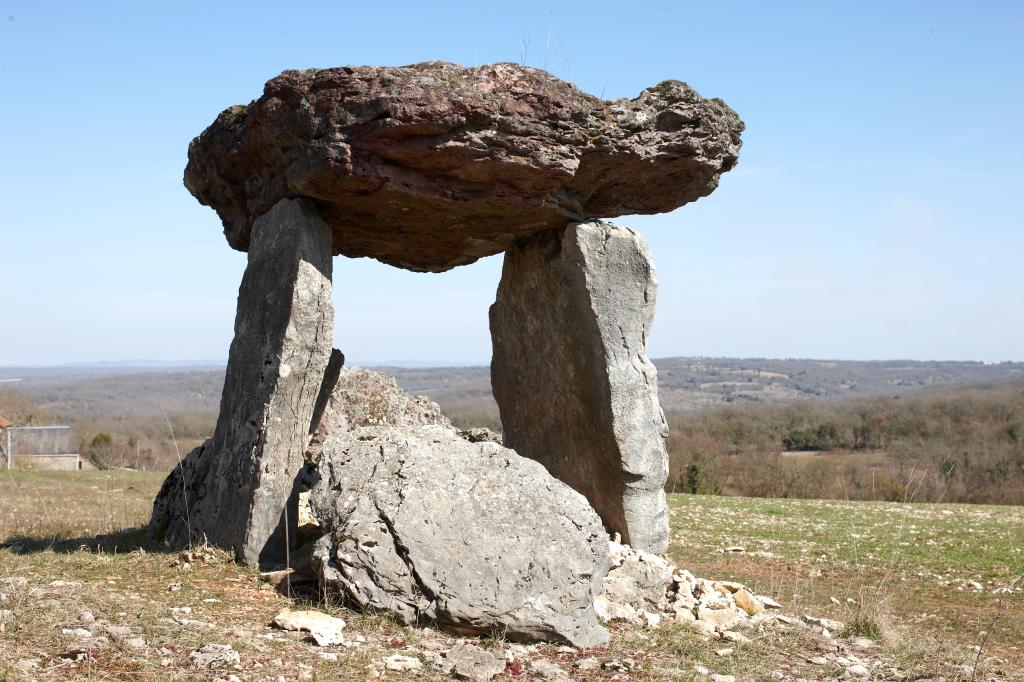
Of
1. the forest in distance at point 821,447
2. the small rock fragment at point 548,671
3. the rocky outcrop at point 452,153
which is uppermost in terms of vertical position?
the rocky outcrop at point 452,153

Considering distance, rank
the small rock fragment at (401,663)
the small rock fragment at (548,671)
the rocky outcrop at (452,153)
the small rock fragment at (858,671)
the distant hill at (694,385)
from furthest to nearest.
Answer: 1. the distant hill at (694,385)
2. the rocky outcrop at (452,153)
3. the small rock fragment at (858,671)
4. the small rock fragment at (548,671)
5. the small rock fragment at (401,663)

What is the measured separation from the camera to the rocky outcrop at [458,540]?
7.06m

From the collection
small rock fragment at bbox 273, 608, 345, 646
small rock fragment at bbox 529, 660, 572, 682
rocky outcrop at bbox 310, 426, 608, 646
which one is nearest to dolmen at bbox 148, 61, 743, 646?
rocky outcrop at bbox 310, 426, 608, 646

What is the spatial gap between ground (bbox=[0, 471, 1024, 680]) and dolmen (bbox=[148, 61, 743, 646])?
1.57 ft

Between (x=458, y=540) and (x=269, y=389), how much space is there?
2741 millimetres

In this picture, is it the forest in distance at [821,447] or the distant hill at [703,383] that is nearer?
the forest in distance at [821,447]

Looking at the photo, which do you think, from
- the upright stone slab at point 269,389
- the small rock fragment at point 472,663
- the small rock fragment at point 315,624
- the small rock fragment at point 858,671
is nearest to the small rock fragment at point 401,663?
the small rock fragment at point 472,663

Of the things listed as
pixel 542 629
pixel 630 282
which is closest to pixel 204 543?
pixel 542 629

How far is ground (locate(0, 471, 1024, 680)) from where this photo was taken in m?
6.12

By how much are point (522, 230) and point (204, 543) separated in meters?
4.93

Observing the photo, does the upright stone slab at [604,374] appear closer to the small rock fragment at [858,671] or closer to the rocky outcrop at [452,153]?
the rocky outcrop at [452,153]

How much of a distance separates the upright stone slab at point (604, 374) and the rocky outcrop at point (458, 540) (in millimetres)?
2218

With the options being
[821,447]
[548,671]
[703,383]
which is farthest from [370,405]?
[703,383]

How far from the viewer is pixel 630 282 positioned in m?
10.4
